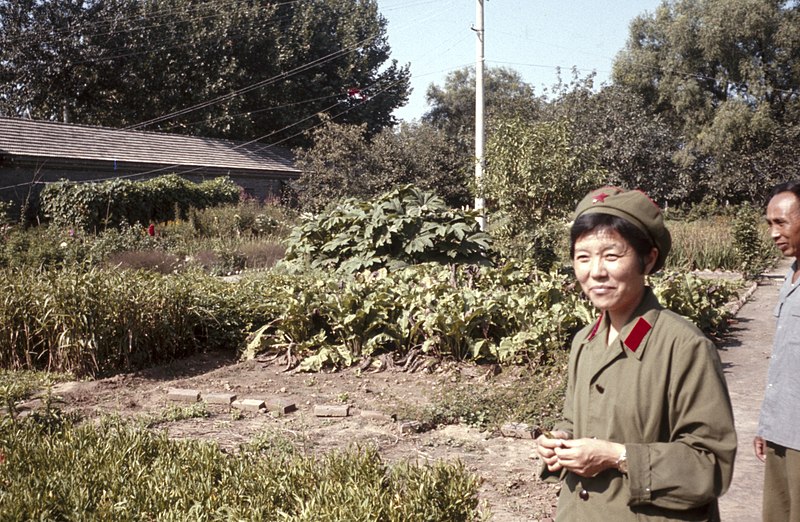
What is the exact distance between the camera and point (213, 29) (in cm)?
4019

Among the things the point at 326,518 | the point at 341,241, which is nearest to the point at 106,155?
the point at 341,241

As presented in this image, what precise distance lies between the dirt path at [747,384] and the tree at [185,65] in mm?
32308

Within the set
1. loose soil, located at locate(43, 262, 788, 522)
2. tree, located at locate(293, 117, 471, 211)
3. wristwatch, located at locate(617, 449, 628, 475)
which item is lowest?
loose soil, located at locate(43, 262, 788, 522)

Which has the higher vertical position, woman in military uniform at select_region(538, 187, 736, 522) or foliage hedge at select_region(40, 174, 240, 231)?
foliage hedge at select_region(40, 174, 240, 231)

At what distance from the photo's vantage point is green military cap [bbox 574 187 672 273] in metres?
2.06

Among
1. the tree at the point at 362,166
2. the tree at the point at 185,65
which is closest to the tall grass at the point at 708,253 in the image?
the tree at the point at 362,166

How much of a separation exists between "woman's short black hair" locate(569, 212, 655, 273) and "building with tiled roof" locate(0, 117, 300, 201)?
2399 centimetres

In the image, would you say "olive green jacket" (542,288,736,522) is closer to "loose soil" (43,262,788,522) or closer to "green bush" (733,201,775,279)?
"loose soil" (43,262,788,522)

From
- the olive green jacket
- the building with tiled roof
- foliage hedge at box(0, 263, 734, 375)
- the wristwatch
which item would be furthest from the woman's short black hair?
the building with tiled roof

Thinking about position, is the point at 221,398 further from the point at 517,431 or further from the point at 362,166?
the point at 362,166

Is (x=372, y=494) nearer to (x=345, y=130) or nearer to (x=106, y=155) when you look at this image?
(x=345, y=130)

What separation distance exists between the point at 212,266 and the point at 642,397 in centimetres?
1549

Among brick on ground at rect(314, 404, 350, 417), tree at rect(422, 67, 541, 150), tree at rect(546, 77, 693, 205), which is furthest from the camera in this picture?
tree at rect(422, 67, 541, 150)

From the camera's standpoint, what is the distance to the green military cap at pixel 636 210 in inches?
81.3
